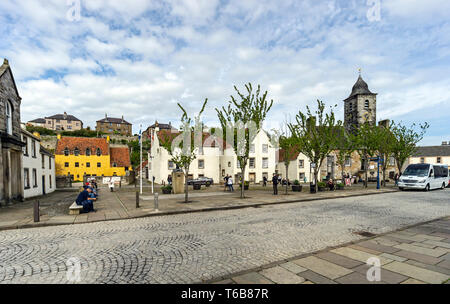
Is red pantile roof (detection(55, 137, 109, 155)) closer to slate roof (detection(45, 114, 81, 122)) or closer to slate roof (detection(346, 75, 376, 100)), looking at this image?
slate roof (detection(346, 75, 376, 100))

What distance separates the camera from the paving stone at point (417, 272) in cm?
426

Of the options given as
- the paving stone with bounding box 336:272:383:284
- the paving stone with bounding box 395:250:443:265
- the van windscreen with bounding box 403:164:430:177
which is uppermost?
the van windscreen with bounding box 403:164:430:177

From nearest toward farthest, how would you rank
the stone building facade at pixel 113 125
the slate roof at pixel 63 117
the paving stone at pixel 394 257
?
the paving stone at pixel 394 257 → the slate roof at pixel 63 117 → the stone building facade at pixel 113 125

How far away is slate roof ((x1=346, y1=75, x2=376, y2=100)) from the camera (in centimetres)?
5078

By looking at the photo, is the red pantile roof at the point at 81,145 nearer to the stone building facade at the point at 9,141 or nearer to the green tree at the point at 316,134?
the stone building facade at the point at 9,141

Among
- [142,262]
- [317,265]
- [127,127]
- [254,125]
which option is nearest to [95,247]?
[142,262]

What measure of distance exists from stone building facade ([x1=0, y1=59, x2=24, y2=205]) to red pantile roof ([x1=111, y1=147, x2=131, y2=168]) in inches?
1347

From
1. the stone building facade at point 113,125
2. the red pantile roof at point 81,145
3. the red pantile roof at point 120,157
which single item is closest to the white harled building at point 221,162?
the red pantile roof at point 120,157

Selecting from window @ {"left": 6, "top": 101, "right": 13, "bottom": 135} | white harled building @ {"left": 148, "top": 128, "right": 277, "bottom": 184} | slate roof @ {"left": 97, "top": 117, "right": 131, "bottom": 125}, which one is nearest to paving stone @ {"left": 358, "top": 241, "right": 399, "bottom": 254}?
window @ {"left": 6, "top": 101, "right": 13, "bottom": 135}

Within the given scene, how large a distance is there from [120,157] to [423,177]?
52409 millimetres

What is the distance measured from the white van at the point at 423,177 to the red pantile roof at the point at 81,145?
51049 millimetres

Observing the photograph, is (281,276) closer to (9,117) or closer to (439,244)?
(439,244)

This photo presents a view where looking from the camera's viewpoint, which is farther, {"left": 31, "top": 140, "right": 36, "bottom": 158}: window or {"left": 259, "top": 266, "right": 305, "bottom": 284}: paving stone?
{"left": 31, "top": 140, "right": 36, "bottom": 158}: window
